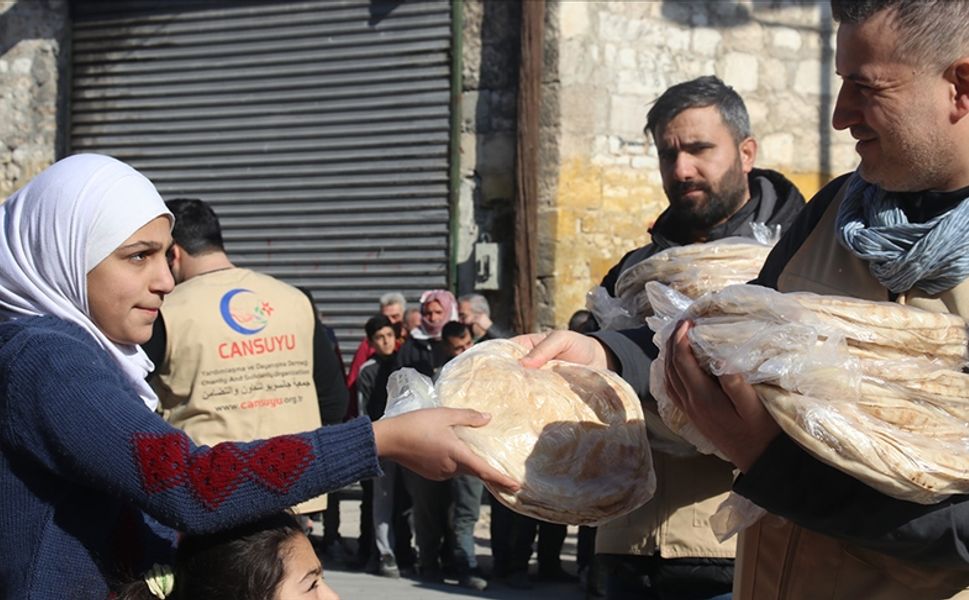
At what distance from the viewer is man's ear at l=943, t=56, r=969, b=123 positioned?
6.95 feet

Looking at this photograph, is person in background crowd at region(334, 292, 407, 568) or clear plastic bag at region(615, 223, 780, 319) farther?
person in background crowd at region(334, 292, 407, 568)

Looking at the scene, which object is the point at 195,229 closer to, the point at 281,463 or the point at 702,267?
the point at 702,267

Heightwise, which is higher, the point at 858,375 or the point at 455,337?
the point at 858,375

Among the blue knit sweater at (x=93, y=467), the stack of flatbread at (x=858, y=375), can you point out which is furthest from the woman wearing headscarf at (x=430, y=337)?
the stack of flatbread at (x=858, y=375)

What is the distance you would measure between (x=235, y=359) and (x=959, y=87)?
349 cm

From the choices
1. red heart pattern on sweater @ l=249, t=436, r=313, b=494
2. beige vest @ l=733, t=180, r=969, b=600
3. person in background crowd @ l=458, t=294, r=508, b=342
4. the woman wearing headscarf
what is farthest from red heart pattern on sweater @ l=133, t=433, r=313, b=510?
person in background crowd @ l=458, t=294, r=508, b=342

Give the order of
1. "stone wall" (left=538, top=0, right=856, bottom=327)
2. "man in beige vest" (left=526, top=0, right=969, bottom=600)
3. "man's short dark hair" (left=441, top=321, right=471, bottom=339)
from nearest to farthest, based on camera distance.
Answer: "man in beige vest" (left=526, top=0, right=969, bottom=600), "man's short dark hair" (left=441, top=321, right=471, bottom=339), "stone wall" (left=538, top=0, right=856, bottom=327)

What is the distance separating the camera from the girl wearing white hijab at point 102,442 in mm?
2215

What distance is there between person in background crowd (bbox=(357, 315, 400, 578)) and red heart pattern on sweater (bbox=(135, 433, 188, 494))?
6704 mm

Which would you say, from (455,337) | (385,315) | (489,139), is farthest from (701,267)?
(489,139)

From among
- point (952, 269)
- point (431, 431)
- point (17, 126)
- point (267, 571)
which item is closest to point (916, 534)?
point (952, 269)

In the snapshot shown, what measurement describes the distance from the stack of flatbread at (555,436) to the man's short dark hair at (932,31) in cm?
93

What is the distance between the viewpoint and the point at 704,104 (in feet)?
12.4

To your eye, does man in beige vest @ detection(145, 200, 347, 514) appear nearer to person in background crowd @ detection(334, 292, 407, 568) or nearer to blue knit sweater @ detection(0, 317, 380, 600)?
blue knit sweater @ detection(0, 317, 380, 600)
